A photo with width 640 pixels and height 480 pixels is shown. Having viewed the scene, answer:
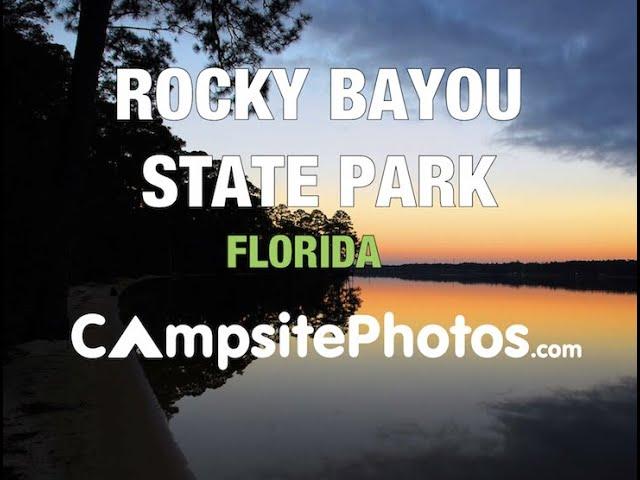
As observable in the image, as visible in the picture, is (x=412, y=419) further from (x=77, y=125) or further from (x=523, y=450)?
(x=77, y=125)

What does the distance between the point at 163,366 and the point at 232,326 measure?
287 inches

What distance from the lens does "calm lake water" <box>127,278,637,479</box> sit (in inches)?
297

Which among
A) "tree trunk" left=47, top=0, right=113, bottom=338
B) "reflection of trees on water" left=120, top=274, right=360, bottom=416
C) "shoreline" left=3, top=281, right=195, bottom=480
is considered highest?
"tree trunk" left=47, top=0, right=113, bottom=338

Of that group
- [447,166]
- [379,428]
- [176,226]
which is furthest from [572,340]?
[176,226]

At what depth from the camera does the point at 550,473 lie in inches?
293

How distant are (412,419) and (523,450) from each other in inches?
85.7

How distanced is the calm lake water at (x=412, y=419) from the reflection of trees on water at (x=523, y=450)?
20mm

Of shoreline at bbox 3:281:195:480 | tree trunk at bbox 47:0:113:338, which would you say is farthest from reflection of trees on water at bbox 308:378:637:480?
tree trunk at bbox 47:0:113:338

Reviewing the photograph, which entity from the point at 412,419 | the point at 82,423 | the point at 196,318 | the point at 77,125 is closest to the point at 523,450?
the point at 412,419

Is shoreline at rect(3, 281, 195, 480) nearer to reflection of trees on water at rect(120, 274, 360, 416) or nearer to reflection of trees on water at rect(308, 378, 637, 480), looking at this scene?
reflection of trees on water at rect(120, 274, 360, 416)

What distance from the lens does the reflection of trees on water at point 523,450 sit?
7.35 m

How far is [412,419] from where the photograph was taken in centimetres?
981

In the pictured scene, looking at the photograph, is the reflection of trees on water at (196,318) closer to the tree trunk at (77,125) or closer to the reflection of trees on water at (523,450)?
the tree trunk at (77,125)

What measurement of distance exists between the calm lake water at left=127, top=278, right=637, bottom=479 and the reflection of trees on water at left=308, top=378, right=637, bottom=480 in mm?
20
